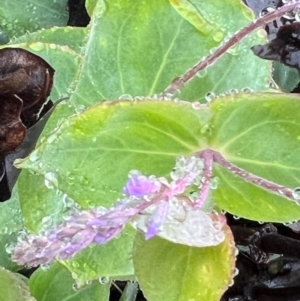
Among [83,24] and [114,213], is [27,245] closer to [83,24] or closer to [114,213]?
[114,213]

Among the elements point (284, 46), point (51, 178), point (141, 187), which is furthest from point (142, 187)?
point (284, 46)

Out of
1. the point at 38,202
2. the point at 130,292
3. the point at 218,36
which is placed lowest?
the point at 130,292

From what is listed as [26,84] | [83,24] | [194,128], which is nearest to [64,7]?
[83,24]

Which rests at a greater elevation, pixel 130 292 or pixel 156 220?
pixel 156 220

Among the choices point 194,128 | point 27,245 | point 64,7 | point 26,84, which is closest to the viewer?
point 27,245

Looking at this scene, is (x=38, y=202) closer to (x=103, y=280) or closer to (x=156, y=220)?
(x=103, y=280)

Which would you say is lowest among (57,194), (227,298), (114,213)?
(227,298)

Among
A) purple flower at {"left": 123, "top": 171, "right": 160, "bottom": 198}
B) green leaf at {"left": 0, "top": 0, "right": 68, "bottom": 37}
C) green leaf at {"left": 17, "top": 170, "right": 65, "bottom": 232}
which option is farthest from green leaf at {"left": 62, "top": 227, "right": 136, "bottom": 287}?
green leaf at {"left": 0, "top": 0, "right": 68, "bottom": 37}

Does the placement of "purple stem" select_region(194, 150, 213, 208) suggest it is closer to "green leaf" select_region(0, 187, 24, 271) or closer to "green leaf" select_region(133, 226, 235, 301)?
"green leaf" select_region(133, 226, 235, 301)
